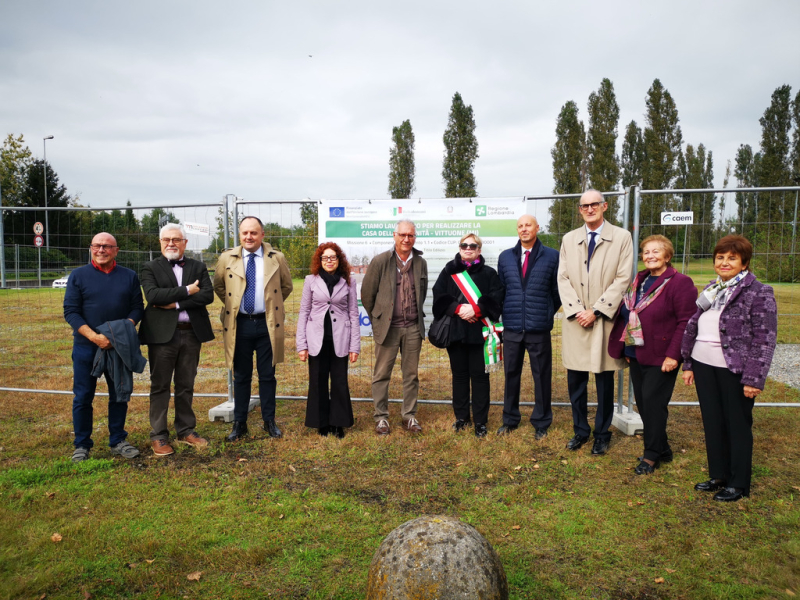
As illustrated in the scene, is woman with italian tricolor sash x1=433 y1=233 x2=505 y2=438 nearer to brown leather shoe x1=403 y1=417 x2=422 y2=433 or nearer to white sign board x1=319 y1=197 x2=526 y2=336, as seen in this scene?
brown leather shoe x1=403 y1=417 x2=422 y2=433

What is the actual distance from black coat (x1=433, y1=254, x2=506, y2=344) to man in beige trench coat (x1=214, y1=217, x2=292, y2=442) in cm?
165

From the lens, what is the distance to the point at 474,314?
5.36 metres

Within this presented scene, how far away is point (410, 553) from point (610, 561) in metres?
1.61

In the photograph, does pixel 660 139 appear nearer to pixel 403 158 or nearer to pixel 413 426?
pixel 403 158

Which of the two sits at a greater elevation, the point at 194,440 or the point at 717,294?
the point at 717,294

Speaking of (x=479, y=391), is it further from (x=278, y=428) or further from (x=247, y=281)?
(x=247, y=281)

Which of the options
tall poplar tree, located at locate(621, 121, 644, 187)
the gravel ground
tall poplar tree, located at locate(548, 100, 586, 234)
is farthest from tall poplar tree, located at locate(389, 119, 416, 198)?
the gravel ground

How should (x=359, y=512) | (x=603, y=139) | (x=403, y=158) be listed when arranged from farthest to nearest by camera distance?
(x=403, y=158) < (x=603, y=139) < (x=359, y=512)

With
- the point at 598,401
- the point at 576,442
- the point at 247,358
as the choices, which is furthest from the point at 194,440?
the point at 598,401

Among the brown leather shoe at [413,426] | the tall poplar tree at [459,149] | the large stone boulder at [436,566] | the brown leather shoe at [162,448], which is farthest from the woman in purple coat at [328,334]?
the tall poplar tree at [459,149]

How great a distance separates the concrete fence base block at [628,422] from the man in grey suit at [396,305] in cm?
213

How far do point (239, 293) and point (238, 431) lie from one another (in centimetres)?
142

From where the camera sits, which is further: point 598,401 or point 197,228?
point 197,228

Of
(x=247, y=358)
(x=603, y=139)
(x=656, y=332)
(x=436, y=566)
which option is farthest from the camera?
(x=603, y=139)
